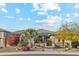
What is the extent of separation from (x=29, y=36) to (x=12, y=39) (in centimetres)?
18

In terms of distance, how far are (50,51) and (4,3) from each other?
2.15 ft

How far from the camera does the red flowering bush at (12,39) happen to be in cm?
211

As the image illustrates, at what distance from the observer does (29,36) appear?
2.12 metres

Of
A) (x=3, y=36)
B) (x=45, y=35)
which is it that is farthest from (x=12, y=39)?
(x=45, y=35)

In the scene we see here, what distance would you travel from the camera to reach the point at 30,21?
2.08m

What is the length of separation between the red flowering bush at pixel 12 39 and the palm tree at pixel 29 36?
0.20ft

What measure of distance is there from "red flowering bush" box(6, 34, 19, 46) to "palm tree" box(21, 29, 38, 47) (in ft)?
0.20

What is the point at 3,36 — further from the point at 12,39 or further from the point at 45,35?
the point at 45,35

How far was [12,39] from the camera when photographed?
83.7 inches

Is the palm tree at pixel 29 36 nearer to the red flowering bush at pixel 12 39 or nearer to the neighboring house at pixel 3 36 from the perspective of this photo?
the red flowering bush at pixel 12 39

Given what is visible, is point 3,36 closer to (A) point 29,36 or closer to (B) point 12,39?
(B) point 12,39

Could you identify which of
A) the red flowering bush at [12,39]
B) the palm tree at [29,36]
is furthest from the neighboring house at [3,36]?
the palm tree at [29,36]

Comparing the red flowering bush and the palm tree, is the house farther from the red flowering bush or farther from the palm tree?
the red flowering bush

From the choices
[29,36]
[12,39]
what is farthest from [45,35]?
[12,39]
